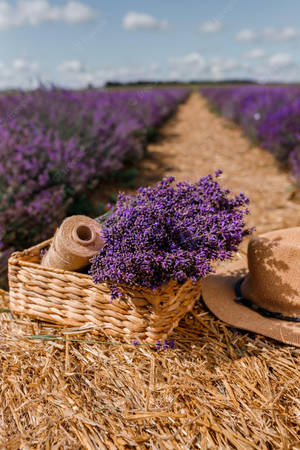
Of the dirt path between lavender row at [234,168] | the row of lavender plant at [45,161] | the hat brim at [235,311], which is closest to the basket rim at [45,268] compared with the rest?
the hat brim at [235,311]

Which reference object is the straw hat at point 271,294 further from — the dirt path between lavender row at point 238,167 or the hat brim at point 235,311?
the dirt path between lavender row at point 238,167

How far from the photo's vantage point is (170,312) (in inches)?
75.1

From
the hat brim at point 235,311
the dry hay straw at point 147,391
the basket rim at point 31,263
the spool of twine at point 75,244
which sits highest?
the spool of twine at point 75,244

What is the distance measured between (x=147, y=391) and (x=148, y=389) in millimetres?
20

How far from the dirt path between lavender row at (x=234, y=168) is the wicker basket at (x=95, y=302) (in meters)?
2.57

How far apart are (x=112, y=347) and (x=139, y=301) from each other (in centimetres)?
36

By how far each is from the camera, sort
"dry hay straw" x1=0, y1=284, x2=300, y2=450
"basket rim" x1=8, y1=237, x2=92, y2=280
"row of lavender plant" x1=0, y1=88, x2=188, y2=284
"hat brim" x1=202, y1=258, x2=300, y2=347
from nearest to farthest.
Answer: "dry hay straw" x1=0, y1=284, x2=300, y2=450, "basket rim" x1=8, y1=237, x2=92, y2=280, "hat brim" x1=202, y1=258, x2=300, y2=347, "row of lavender plant" x1=0, y1=88, x2=188, y2=284

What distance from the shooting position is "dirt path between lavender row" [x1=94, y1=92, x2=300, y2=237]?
4.87 metres

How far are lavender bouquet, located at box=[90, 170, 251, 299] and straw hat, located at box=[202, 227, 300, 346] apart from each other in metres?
0.23

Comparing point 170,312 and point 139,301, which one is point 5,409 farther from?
point 170,312

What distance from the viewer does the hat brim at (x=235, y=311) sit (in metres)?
2.05

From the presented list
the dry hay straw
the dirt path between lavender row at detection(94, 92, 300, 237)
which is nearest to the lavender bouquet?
the dry hay straw

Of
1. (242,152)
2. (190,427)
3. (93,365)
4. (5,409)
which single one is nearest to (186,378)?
(190,427)

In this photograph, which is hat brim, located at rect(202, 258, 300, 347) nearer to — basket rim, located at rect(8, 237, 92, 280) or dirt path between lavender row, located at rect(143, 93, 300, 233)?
basket rim, located at rect(8, 237, 92, 280)
